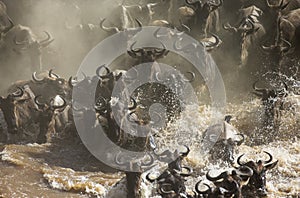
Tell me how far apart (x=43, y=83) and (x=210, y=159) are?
16.4ft

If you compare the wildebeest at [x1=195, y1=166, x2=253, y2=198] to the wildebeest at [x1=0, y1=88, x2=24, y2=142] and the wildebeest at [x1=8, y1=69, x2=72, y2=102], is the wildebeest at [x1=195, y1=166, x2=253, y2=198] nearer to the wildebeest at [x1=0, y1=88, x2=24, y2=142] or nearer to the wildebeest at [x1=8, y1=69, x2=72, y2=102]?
the wildebeest at [x1=0, y1=88, x2=24, y2=142]

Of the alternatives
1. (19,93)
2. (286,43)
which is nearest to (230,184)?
(19,93)

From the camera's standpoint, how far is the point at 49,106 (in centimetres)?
1228

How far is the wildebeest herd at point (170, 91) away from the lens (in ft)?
30.6

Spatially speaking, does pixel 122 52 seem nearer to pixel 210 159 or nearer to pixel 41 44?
pixel 41 44

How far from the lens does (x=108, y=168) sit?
10914 millimetres

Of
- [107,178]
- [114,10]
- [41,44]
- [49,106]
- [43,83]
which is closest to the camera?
[107,178]

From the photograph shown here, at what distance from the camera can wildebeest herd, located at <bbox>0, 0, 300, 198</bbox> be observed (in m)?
9.31

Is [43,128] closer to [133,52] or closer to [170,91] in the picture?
[133,52]

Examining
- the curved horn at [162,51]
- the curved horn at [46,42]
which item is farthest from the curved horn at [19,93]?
the curved horn at [162,51]

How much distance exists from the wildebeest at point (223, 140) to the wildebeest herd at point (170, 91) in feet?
0.07

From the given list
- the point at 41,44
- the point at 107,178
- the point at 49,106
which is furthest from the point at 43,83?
the point at 107,178

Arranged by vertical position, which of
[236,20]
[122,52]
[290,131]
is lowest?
[290,131]

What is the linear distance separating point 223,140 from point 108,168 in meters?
2.38
